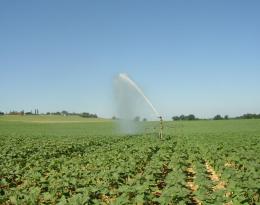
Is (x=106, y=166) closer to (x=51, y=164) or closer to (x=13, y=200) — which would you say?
(x=51, y=164)

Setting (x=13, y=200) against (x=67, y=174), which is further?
(x=67, y=174)

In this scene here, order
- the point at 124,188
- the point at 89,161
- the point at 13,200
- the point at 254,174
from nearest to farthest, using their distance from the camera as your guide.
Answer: the point at 13,200
the point at 124,188
the point at 254,174
the point at 89,161

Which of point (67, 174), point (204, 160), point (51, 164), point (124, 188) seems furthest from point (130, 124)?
point (124, 188)

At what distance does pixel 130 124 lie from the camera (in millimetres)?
44469

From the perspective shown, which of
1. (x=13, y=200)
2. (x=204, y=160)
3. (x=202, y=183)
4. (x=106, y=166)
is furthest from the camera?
(x=204, y=160)

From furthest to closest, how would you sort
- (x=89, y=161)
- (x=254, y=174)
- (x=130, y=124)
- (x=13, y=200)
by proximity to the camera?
(x=130, y=124) → (x=89, y=161) → (x=254, y=174) → (x=13, y=200)

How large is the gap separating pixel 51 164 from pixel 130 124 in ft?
93.1

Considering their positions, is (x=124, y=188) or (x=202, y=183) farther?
(x=202, y=183)

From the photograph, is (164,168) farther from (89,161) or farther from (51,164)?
(51,164)

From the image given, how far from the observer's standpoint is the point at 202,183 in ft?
35.4

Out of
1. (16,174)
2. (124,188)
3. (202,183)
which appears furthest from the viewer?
(16,174)

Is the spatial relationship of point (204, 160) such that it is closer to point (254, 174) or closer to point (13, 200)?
point (254, 174)

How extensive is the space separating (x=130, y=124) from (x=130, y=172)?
3101 centimetres

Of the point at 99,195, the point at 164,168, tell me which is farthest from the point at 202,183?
the point at 164,168
